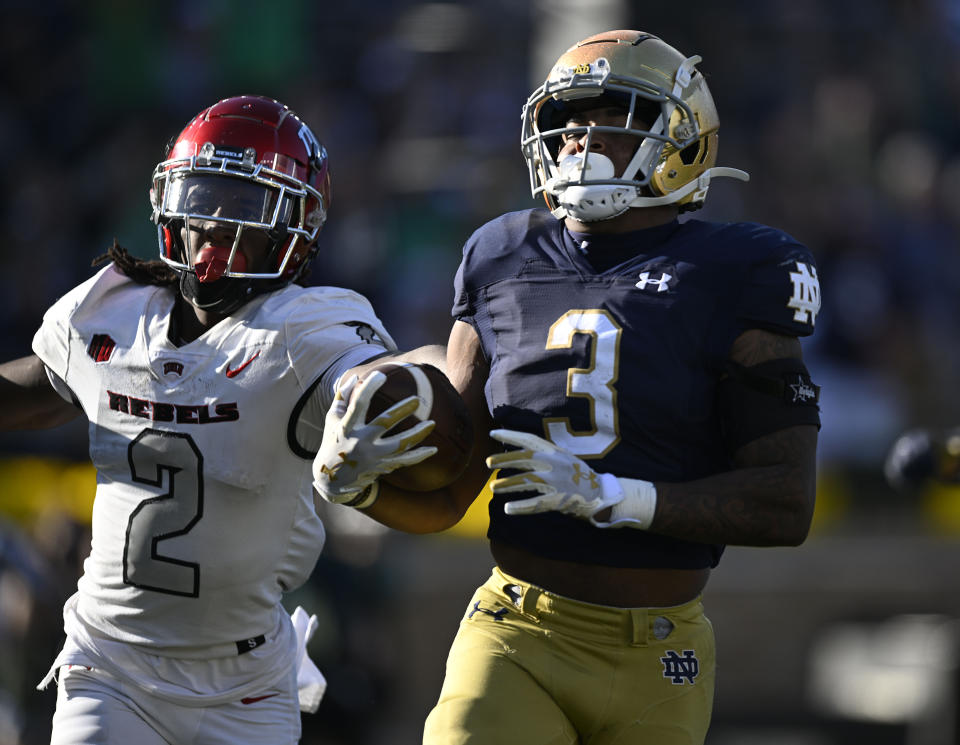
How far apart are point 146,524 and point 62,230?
738cm

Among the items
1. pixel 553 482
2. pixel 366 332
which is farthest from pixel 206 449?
pixel 553 482

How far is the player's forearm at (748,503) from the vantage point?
288cm

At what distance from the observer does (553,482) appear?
2803 mm

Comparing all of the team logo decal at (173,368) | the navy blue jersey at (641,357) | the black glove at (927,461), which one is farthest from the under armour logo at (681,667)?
the black glove at (927,461)

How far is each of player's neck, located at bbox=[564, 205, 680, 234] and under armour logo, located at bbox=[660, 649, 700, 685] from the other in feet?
3.04

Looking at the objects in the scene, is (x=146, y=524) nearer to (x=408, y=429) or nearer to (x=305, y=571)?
(x=305, y=571)

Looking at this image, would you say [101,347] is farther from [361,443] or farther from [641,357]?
[641,357]

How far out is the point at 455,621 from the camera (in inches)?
320

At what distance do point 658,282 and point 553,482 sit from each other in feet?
1.74

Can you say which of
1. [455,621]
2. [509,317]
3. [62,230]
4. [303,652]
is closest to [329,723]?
[455,621]

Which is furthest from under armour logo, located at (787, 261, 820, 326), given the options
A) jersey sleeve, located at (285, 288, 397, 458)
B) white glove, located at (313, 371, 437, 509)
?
jersey sleeve, located at (285, 288, 397, 458)

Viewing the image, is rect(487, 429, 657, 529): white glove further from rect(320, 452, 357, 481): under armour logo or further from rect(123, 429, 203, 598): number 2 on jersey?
rect(123, 429, 203, 598): number 2 on jersey

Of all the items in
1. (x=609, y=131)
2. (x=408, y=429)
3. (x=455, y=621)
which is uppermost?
(x=609, y=131)

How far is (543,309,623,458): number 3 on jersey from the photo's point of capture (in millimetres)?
3000
